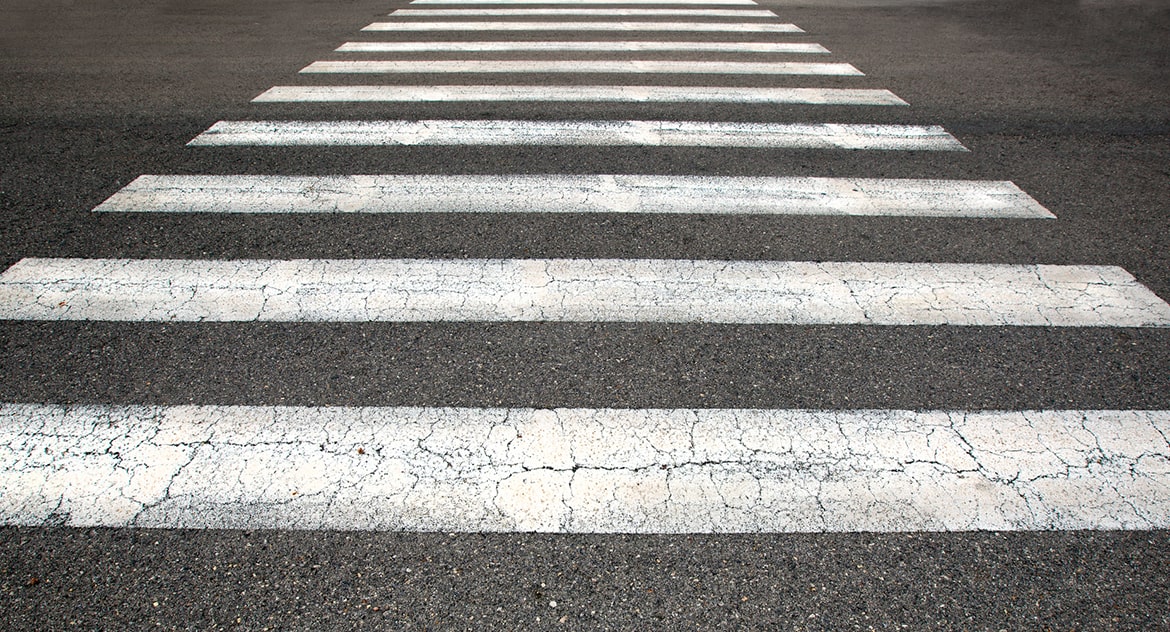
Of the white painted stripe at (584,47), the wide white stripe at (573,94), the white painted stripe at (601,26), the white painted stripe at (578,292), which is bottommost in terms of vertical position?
the white painted stripe at (578,292)

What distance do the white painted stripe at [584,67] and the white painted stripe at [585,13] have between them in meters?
2.98

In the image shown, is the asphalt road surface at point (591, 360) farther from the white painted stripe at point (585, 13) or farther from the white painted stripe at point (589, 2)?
the white painted stripe at point (589, 2)

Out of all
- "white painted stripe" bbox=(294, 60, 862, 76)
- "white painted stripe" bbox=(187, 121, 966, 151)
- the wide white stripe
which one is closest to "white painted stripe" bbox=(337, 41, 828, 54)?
"white painted stripe" bbox=(294, 60, 862, 76)

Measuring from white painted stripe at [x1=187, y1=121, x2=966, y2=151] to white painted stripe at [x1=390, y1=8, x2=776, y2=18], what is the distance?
530 cm

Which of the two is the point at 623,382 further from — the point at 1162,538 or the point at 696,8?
the point at 696,8

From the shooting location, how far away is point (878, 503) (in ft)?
9.04

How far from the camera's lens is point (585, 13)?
11.3 meters

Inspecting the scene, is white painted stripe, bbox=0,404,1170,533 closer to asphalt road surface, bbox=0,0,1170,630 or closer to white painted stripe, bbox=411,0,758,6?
asphalt road surface, bbox=0,0,1170,630

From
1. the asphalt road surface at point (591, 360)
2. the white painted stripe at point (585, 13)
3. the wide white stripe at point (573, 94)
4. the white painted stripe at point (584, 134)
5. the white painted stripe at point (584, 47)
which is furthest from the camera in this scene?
the white painted stripe at point (585, 13)

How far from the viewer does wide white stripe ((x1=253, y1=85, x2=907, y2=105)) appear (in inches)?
287

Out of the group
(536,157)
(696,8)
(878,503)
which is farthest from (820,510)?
(696,8)

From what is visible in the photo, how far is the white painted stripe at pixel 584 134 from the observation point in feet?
20.3

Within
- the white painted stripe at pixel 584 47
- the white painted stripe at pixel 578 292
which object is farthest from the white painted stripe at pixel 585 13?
the white painted stripe at pixel 578 292

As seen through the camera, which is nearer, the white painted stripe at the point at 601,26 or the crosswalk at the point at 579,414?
the crosswalk at the point at 579,414
